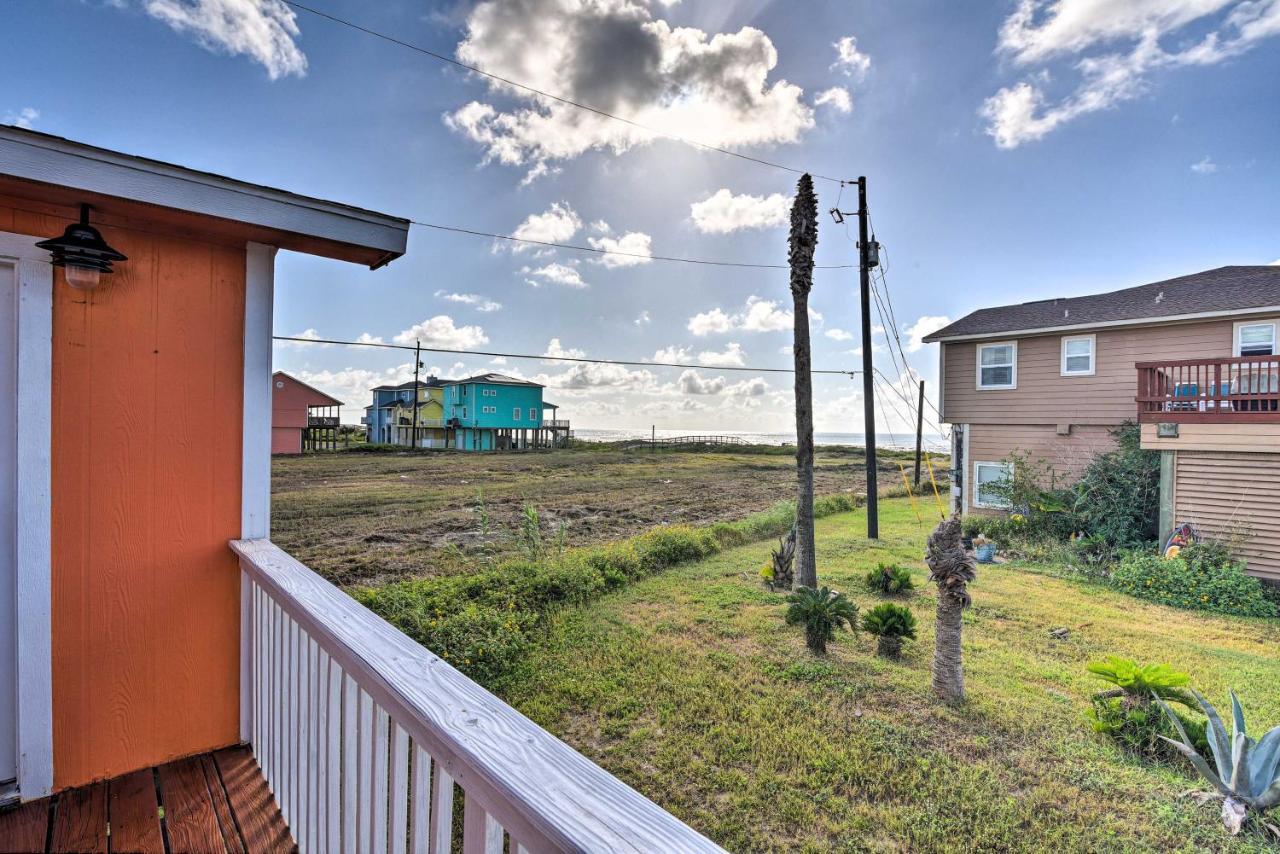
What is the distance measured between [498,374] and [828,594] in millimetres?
13796

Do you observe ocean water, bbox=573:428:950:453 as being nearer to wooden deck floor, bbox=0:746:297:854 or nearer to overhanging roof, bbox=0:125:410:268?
overhanging roof, bbox=0:125:410:268

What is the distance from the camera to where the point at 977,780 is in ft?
9.09

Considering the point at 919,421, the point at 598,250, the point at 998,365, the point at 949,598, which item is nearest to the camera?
the point at 949,598

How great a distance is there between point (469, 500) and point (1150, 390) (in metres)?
11.3

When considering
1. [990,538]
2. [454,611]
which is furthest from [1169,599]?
[454,611]

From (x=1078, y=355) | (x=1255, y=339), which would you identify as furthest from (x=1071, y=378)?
(x=1255, y=339)

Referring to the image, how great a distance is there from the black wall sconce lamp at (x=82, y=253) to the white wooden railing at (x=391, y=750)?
3.29 ft

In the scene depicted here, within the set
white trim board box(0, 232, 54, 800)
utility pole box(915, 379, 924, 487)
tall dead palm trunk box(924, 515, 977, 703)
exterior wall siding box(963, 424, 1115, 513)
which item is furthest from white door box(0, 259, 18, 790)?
utility pole box(915, 379, 924, 487)

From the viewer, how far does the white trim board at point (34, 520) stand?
1674 mm

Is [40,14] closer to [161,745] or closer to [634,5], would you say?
[161,745]

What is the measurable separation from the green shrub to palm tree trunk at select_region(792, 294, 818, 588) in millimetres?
736

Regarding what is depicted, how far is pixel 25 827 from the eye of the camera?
1594 millimetres

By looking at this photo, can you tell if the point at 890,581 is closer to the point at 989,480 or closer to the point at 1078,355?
the point at 989,480

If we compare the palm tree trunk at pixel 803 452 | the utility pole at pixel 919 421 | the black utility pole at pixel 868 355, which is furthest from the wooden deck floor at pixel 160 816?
the utility pole at pixel 919 421
